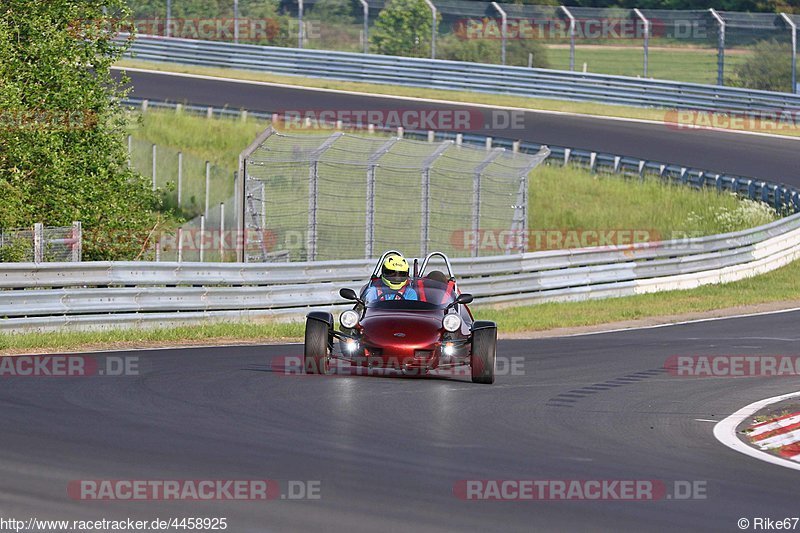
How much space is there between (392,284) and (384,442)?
5048mm

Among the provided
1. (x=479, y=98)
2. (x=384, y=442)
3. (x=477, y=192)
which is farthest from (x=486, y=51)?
(x=384, y=442)

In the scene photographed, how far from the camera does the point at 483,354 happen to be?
13.5 m

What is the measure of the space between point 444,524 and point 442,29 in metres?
38.9

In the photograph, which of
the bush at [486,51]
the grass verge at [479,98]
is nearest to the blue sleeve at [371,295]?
the grass verge at [479,98]

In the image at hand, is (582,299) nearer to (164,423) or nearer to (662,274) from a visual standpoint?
(662,274)

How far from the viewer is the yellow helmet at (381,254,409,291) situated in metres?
14.8

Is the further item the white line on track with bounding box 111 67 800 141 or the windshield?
the white line on track with bounding box 111 67 800 141

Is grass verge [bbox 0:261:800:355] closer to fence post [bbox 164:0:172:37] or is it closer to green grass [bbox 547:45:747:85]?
fence post [bbox 164:0:172:37]

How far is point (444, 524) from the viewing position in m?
7.25

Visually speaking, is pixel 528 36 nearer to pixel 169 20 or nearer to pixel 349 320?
pixel 169 20

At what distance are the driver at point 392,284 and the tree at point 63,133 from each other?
286 inches

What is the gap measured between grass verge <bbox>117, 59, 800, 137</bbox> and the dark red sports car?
28359mm

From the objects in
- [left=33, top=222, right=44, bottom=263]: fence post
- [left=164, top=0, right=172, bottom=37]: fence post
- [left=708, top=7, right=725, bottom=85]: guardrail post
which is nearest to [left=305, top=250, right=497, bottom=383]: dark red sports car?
[left=33, top=222, right=44, bottom=263]: fence post

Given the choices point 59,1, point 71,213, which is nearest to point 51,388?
point 71,213
